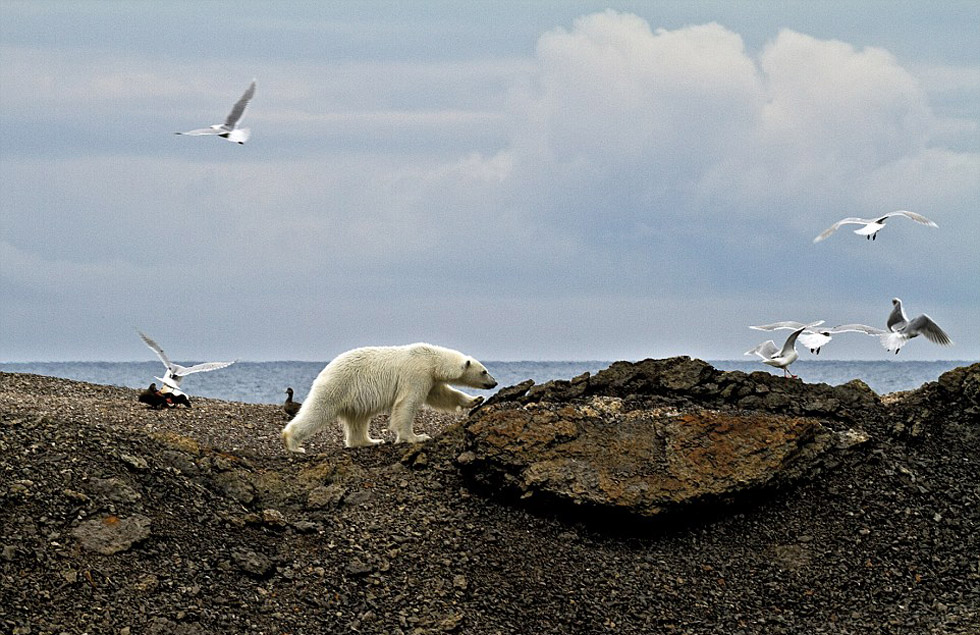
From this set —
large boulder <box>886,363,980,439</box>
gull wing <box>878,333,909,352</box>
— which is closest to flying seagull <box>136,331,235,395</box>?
gull wing <box>878,333,909,352</box>

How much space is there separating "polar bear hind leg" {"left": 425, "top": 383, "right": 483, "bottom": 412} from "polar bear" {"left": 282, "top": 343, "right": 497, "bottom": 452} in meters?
0.01

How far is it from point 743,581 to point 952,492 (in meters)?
2.69

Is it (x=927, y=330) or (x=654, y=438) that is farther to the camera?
(x=927, y=330)

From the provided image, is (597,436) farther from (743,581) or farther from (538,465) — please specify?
(743,581)

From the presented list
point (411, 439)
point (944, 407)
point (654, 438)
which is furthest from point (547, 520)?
point (944, 407)

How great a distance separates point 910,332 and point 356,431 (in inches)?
275

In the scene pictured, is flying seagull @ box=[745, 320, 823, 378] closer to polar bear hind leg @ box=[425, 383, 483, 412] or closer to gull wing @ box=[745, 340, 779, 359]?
gull wing @ box=[745, 340, 779, 359]

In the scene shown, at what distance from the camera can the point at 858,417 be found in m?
11.2

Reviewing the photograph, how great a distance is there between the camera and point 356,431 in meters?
12.6

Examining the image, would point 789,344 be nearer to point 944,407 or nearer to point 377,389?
point 944,407

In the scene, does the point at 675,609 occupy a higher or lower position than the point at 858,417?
lower

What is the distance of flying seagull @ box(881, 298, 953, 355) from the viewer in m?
12.9

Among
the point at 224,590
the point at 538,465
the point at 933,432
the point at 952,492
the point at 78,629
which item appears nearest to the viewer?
the point at 78,629

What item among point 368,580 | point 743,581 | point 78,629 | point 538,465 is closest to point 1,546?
point 78,629
